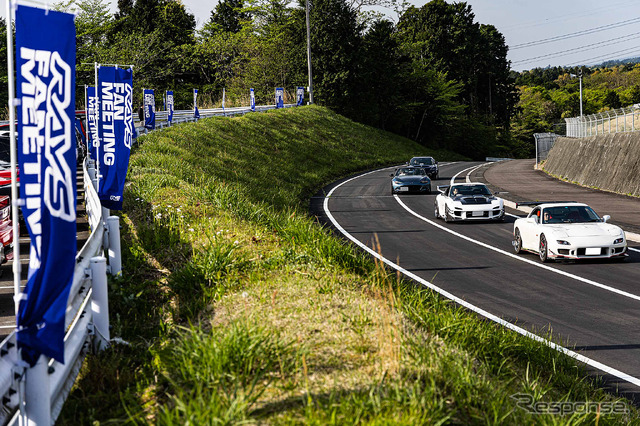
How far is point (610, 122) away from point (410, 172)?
43.9 feet

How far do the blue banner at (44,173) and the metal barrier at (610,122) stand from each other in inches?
1314

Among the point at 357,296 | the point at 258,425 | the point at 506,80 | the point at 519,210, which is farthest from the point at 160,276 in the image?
the point at 506,80

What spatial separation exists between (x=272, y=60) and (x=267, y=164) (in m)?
38.8

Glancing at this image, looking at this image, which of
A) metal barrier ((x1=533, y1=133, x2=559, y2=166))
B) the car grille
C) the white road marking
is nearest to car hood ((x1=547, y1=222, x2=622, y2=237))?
the white road marking

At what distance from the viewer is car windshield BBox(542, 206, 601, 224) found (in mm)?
14891

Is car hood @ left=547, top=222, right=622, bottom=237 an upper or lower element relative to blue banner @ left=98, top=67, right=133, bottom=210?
lower

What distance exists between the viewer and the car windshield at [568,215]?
14.9 meters

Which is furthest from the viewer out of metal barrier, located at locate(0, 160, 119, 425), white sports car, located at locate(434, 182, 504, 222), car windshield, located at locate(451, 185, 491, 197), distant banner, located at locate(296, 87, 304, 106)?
distant banner, located at locate(296, 87, 304, 106)

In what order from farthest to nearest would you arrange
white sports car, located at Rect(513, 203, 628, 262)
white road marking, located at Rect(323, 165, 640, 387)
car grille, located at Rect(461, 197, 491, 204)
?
car grille, located at Rect(461, 197, 491, 204), white sports car, located at Rect(513, 203, 628, 262), white road marking, located at Rect(323, 165, 640, 387)

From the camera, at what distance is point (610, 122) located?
119 ft

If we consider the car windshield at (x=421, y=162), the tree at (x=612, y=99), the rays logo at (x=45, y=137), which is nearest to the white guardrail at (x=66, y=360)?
the rays logo at (x=45, y=137)

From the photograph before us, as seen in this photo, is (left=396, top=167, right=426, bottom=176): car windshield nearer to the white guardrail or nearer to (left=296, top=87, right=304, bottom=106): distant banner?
the white guardrail

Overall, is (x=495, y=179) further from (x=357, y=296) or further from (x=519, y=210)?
(x=357, y=296)

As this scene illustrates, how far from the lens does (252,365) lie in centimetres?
506
